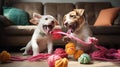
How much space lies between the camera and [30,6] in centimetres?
416

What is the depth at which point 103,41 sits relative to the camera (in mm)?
3184

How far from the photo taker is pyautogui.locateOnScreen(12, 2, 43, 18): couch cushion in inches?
162

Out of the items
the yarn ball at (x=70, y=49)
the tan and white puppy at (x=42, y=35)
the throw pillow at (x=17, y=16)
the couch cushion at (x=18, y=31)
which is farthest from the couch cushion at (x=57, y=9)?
the yarn ball at (x=70, y=49)

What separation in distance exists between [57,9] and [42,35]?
166cm

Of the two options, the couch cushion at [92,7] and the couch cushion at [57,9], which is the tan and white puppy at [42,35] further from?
the couch cushion at [92,7]

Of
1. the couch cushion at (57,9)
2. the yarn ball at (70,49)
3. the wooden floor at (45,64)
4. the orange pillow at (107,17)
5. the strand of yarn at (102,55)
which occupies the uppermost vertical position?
the couch cushion at (57,9)

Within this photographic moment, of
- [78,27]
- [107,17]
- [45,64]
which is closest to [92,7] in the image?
[107,17]

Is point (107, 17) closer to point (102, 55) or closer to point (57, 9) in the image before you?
point (57, 9)

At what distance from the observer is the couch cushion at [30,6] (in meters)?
4.11

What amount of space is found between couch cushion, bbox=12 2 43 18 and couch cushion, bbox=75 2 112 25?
2.22ft

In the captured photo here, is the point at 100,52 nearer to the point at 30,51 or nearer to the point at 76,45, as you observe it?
the point at 76,45

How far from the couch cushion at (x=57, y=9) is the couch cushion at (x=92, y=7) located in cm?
21

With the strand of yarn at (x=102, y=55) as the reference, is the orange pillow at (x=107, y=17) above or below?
above

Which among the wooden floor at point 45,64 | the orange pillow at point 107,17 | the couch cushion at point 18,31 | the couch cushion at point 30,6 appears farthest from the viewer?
the couch cushion at point 30,6
